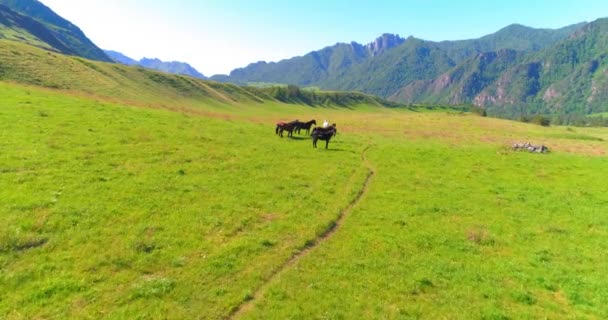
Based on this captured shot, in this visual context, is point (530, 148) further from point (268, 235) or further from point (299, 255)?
point (299, 255)

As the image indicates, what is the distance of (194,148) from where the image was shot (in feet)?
109

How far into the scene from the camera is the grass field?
1217cm

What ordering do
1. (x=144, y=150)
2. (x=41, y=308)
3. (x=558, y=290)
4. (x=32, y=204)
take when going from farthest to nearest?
(x=144, y=150), (x=32, y=204), (x=558, y=290), (x=41, y=308)

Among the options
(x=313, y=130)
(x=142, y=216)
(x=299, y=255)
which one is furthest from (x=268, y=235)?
(x=313, y=130)

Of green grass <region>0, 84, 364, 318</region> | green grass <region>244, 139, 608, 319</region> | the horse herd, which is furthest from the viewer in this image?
the horse herd

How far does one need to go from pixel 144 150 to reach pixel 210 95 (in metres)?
84.9

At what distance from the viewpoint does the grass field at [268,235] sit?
12172 millimetres

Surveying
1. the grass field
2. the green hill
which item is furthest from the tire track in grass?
the green hill

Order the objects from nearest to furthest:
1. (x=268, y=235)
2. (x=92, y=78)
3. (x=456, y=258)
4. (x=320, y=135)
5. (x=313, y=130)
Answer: (x=456, y=258) < (x=268, y=235) < (x=320, y=135) < (x=313, y=130) < (x=92, y=78)

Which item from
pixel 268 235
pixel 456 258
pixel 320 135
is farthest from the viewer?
pixel 320 135

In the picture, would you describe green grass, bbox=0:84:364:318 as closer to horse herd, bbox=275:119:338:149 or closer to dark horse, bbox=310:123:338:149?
dark horse, bbox=310:123:338:149

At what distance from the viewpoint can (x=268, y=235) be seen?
56.6ft

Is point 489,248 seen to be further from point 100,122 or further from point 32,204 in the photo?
point 100,122

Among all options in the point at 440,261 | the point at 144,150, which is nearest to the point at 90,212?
the point at 144,150
